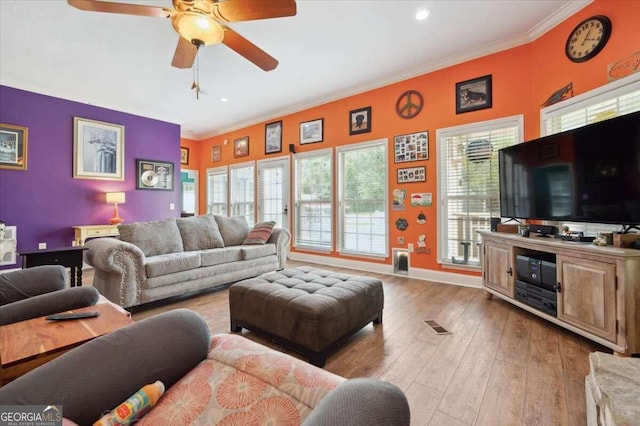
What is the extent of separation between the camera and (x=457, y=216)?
355 centimetres

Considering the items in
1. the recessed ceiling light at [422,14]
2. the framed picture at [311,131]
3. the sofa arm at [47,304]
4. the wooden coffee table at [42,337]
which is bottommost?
the wooden coffee table at [42,337]

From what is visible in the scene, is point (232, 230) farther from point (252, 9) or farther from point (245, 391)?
point (245, 391)

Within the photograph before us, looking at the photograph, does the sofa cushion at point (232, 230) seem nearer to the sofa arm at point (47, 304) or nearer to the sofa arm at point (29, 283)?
the sofa arm at point (29, 283)

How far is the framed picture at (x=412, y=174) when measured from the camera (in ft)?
12.3

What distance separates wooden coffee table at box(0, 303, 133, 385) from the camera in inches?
39.1

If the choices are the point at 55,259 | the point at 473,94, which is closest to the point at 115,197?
the point at 55,259

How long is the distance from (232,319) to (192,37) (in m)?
2.17

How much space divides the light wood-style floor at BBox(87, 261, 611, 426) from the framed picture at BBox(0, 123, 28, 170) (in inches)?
132

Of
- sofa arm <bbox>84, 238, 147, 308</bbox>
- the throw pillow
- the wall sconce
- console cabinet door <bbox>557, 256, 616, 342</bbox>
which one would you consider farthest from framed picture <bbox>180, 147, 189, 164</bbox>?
console cabinet door <bbox>557, 256, 616, 342</bbox>

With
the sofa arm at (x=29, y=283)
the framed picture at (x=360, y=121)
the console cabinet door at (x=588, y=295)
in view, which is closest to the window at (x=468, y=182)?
A: the framed picture at (x=360, y=121)

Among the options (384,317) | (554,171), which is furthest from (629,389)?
(554,171)

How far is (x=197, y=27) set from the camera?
1.90m

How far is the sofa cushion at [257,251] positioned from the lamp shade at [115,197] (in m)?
2.68

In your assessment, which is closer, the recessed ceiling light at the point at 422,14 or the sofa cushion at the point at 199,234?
the recessed ceiling light at the point at 422,14
